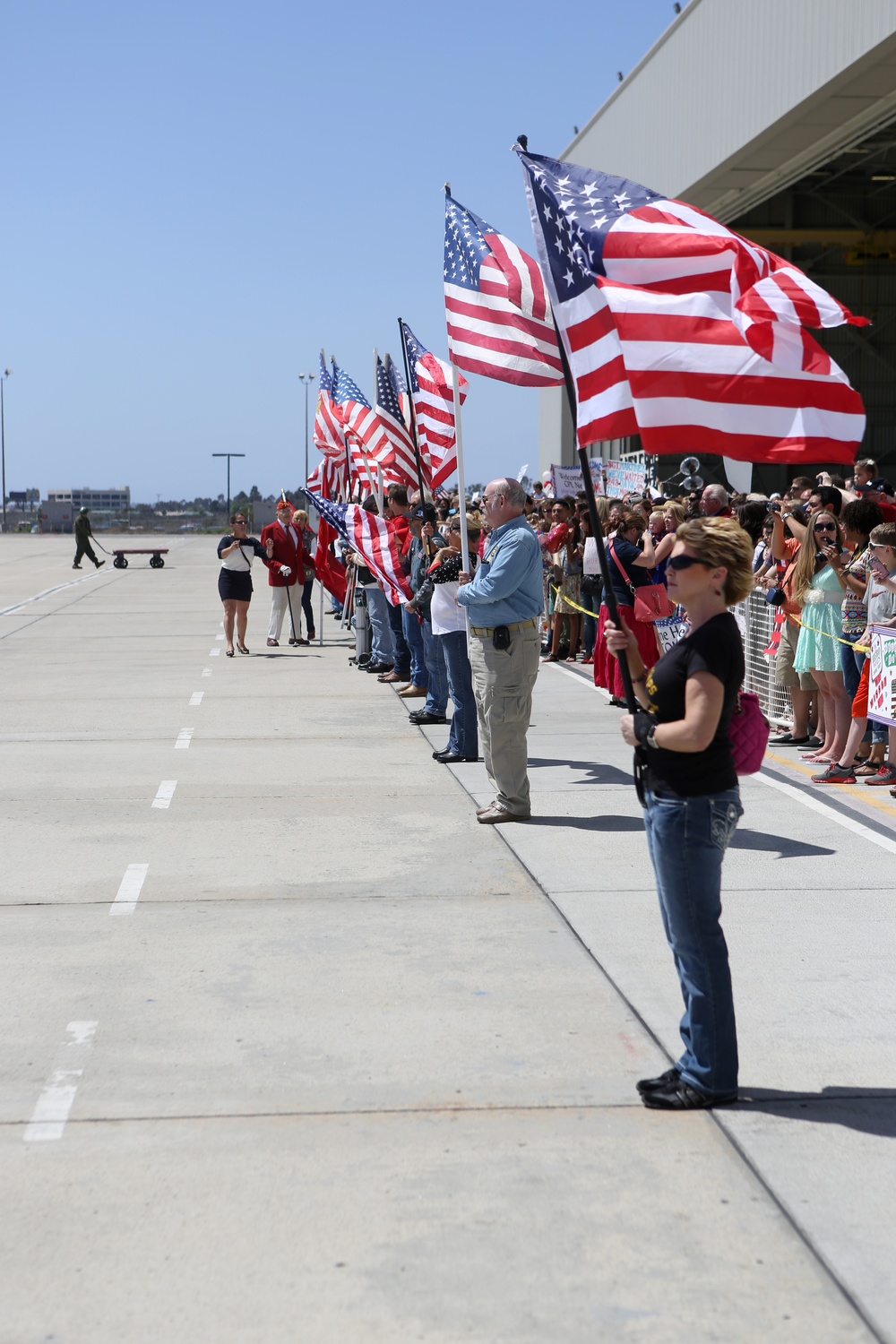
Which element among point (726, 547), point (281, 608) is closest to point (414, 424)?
point (281, 608)

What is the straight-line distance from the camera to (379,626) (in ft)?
58.1

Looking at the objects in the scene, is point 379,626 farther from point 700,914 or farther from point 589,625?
point 700,914

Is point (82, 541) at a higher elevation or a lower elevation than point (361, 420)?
lower

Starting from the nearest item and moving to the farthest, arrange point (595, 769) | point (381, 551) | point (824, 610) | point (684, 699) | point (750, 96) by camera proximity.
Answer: point (684, 699)
point (824, 610)
point (595, 769)
point (381, 551)
point (750, 96)

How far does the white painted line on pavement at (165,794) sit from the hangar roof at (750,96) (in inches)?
571

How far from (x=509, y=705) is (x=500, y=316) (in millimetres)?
2771

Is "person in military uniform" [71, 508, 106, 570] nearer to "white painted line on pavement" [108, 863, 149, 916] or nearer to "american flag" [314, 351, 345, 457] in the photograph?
"american flag" [314, 351, 345, 457]

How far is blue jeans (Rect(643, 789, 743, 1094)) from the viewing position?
459 cm

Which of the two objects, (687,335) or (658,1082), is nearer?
(658,1082)

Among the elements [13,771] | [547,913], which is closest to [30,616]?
[13,771]

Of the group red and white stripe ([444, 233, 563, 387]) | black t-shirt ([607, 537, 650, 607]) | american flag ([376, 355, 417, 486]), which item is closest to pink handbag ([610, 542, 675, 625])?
black t-shirt ([607, 537, 650, 607])

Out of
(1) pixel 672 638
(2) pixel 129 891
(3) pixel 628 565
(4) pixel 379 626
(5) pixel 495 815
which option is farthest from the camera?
(4) pixel 379 626

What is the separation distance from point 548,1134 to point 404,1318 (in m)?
1.10

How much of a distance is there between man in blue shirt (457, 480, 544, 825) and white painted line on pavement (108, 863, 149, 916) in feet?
7.34
